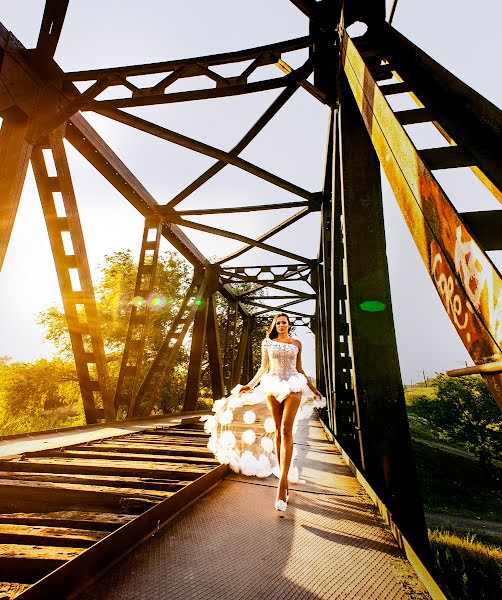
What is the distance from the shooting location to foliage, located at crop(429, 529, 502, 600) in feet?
45.6

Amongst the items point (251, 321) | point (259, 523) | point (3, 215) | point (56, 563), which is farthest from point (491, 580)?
point (3, 215)

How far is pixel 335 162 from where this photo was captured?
13.3 feet

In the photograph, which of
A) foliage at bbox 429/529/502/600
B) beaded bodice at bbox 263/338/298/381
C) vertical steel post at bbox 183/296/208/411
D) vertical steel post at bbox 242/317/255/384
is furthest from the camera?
vertical steel post at bbox 242/317/255/384

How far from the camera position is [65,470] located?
2725mm

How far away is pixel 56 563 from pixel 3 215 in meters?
3.43

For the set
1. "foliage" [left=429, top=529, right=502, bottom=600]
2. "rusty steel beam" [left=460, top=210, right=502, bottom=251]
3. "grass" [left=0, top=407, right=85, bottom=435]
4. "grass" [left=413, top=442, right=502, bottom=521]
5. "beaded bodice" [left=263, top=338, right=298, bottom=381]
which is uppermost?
"rusty steel beam" [left=460, top=210, right=502, bottom=251]

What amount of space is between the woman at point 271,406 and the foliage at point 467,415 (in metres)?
36.6

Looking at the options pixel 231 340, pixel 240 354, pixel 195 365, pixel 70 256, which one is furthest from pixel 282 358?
pixel 240 354

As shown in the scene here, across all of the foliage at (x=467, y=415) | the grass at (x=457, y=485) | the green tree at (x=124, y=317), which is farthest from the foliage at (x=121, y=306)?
the foliage at (x=467, y=415)

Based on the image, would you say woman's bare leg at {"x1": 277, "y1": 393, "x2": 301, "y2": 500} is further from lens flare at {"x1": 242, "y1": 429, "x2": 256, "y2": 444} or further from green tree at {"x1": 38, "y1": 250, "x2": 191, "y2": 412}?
green tree at {"x1": 38, "y1": 250, "x2": 191, "y2": 412}

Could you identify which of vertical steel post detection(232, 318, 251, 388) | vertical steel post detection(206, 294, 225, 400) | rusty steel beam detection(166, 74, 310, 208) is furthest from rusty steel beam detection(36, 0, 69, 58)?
vertical steel post detection(232, 318, 251, 388)

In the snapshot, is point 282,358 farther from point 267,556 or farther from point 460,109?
point 460,109

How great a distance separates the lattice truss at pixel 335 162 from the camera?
1.16 meters

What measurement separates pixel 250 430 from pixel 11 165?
13.4ft
